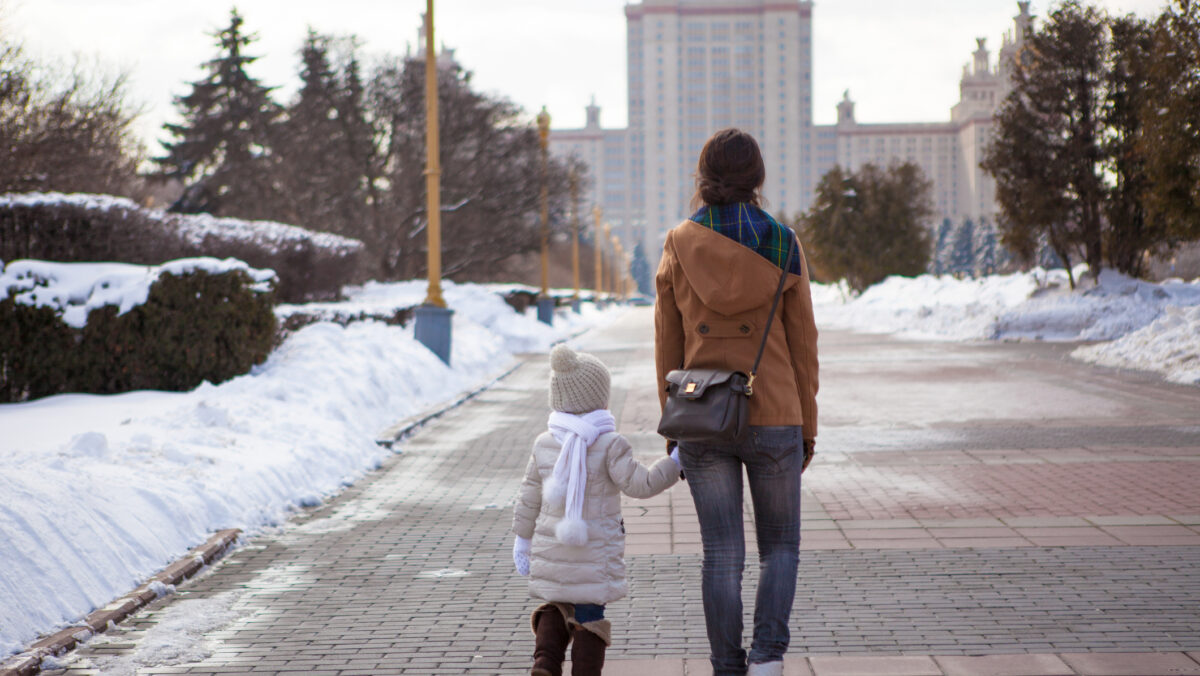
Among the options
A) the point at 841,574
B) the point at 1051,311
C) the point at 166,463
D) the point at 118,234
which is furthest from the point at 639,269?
the point at 841,574

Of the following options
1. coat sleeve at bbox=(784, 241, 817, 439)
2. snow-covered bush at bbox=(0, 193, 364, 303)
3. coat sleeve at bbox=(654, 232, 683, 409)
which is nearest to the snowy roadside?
coat sleeve at bbox=(784, 241, 817, 439)

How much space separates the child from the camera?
3602 millimetres

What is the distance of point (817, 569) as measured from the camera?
5551mm

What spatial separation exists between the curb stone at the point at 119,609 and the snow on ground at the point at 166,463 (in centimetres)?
8

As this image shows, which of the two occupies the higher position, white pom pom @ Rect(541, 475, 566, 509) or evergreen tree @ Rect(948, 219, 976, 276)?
evergreen tree @ Rect(948, 219, 976, 276)

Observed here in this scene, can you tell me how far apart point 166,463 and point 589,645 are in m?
4.38

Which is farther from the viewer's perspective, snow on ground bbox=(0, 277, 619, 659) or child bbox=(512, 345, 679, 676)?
snow on ground bbox=(0, 277, 619, 659)

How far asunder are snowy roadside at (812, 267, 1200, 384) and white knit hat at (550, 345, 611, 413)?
12797 millimetres

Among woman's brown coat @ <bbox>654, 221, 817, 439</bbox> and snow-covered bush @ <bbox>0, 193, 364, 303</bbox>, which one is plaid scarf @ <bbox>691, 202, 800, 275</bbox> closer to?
woman's brown coat @ <bbox>654, 221, 817, 439</bbox>

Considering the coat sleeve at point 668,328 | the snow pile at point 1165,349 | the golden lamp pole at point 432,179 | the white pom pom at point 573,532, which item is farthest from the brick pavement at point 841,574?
the golden lamp pole at point 432,179

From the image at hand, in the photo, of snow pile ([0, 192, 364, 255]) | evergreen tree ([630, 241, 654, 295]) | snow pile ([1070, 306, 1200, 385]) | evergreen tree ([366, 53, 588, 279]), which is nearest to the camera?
snow pile ([0, 192, 364, 255])

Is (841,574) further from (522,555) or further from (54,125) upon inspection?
(54,125)

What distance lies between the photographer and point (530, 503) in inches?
148

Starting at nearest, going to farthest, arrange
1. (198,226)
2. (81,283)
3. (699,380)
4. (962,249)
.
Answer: (699,380), (81,283), (198,226), (962,249)
